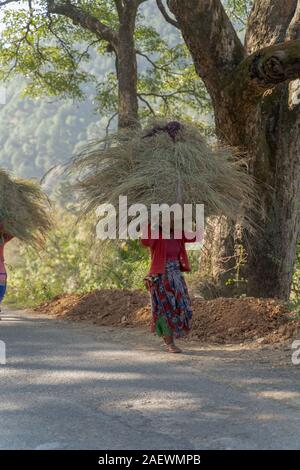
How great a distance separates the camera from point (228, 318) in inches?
360

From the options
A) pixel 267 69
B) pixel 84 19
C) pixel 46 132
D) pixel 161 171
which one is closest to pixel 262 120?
pixel 267 69

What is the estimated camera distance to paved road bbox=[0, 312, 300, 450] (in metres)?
4.84

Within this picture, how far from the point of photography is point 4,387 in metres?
6.37

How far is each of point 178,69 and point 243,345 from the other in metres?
13.6

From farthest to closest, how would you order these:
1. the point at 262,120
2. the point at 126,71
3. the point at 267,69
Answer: the point at 126,71 → the point at 262,120 → the point at 267,69

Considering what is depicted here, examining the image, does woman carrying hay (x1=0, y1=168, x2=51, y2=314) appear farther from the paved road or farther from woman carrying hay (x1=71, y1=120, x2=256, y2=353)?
woman carrying hay (x1=71, y1=120, x2=256, y2=353)

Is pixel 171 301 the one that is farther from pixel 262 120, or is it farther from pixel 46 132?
pixel 46 132

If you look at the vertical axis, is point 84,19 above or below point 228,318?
above

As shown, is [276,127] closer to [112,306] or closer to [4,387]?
[112,306]

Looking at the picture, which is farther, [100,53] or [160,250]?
[100,53]

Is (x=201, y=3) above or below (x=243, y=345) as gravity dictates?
above

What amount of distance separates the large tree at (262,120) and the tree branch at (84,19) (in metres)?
5.58

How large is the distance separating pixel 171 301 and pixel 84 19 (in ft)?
32.1
